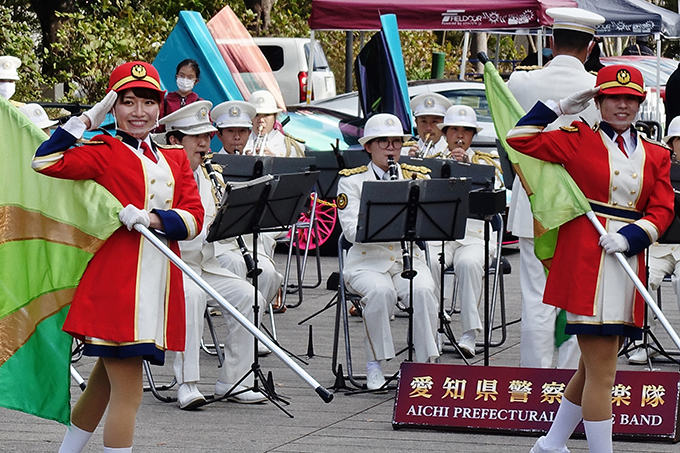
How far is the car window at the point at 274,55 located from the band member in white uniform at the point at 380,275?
449 inches

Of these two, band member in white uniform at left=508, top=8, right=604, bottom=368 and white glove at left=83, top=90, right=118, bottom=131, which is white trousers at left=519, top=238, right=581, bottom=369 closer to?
band member in white uniform at left=508, top=8, right=604, bottom=368

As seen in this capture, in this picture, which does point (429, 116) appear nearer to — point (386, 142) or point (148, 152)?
point (386, 142)

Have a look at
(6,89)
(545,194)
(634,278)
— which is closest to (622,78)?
(545,194)

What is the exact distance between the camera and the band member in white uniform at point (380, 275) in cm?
688

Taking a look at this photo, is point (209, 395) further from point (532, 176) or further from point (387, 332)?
point (532, 176)

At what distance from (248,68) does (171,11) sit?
1020cm

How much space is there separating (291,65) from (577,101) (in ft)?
45.3

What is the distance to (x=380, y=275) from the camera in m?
7.04

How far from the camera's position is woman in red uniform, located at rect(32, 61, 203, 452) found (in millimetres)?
4418

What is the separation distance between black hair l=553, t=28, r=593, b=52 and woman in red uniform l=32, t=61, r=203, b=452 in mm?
2373

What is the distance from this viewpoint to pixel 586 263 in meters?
4.88

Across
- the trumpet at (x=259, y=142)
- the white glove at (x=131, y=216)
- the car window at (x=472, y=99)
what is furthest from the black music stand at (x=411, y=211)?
the car window at (x=472, y=99)

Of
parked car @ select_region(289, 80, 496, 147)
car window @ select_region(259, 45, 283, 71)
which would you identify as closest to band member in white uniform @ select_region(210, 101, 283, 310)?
parked car @ select_region(289, 80, 496, 147)

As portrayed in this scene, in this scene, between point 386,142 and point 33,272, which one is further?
point 386,142
